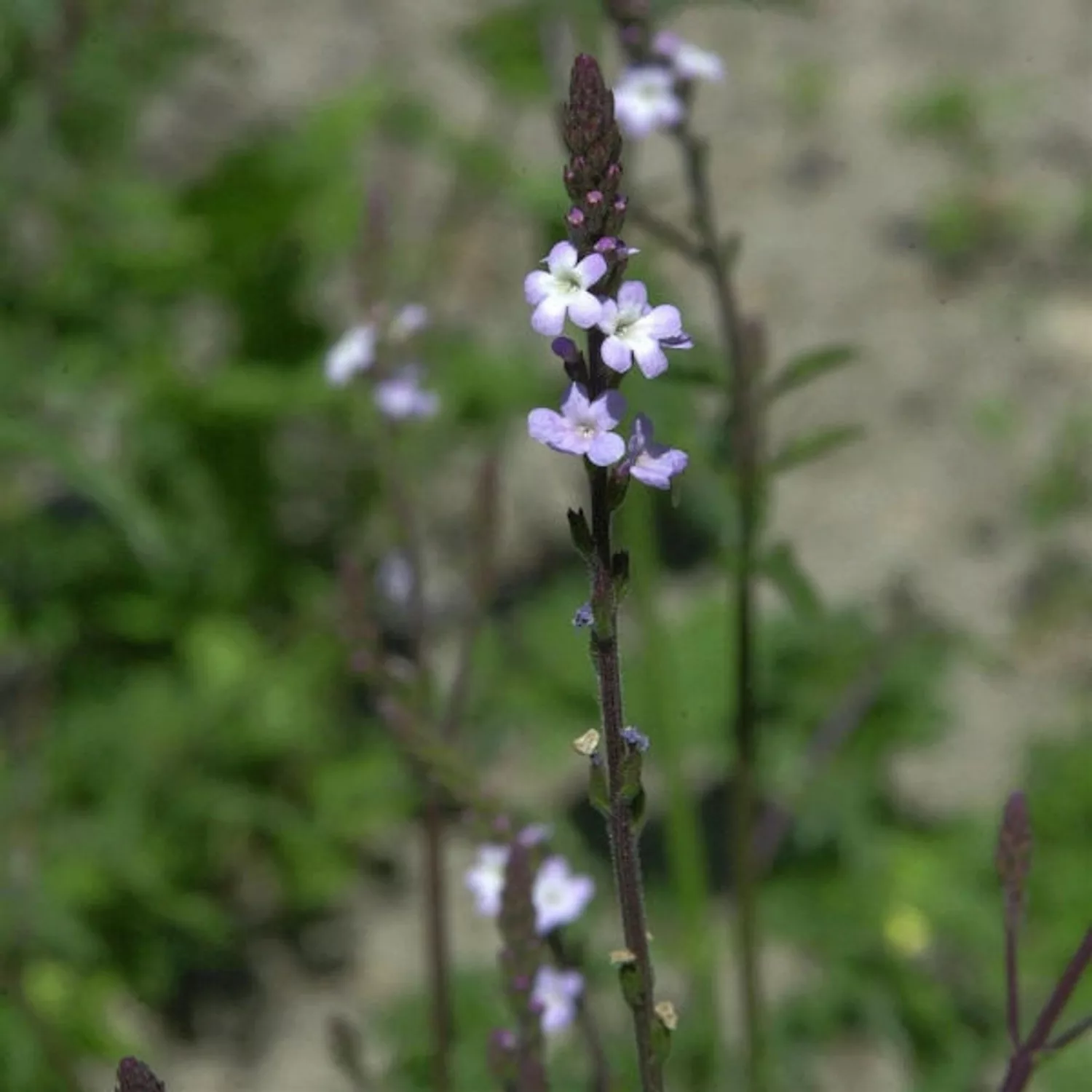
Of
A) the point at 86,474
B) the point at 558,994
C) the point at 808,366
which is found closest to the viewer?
the point at 558,994

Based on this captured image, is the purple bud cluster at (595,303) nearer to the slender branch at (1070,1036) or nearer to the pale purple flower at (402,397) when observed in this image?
the slender branch at (1070,1036)

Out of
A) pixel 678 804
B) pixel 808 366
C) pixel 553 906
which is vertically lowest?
pixel 553 906

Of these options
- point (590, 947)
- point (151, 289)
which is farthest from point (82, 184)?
point (590, 947)

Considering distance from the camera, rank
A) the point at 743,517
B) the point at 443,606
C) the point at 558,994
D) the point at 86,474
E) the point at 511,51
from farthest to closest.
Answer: the point at 511,51
the point at 443,606
the point at 86,474
the point at 743,517
the point at 558,994

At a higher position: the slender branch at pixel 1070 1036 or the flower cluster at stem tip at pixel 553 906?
the flower cluster at stem tip at pixel 553 906

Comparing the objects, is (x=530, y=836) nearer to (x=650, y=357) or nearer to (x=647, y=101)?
(x=650, y=357)

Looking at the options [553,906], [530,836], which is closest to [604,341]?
[530,836]

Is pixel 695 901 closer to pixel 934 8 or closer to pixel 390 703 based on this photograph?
pixel 390 703

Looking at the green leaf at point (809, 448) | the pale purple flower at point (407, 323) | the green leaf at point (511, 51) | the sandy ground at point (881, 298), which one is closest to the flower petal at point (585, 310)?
the pale purple flower at point (407, 323)
